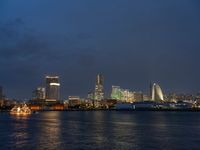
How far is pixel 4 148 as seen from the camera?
4731cm

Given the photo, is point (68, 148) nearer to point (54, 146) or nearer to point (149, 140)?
point (54, 146)

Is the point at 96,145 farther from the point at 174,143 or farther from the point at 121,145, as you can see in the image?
the point at 174,143

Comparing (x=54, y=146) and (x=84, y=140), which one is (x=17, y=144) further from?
(x=84, y=140)

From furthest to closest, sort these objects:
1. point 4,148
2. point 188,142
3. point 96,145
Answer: point 188,142
point 96,145
point 4,148

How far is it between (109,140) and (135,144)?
5794 millimetres

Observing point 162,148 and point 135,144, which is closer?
point 162,148

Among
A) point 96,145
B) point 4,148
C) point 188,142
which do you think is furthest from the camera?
point 188,142

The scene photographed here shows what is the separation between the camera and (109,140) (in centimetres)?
5678

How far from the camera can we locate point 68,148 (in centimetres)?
4772

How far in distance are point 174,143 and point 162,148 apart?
5876 millimetres

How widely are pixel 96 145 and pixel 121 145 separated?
316 cm

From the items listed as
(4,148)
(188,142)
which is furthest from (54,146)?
(188,142)

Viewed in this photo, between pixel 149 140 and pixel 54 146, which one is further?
pixel 149 140

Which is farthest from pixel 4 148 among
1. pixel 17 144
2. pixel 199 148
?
pixel 199 148
